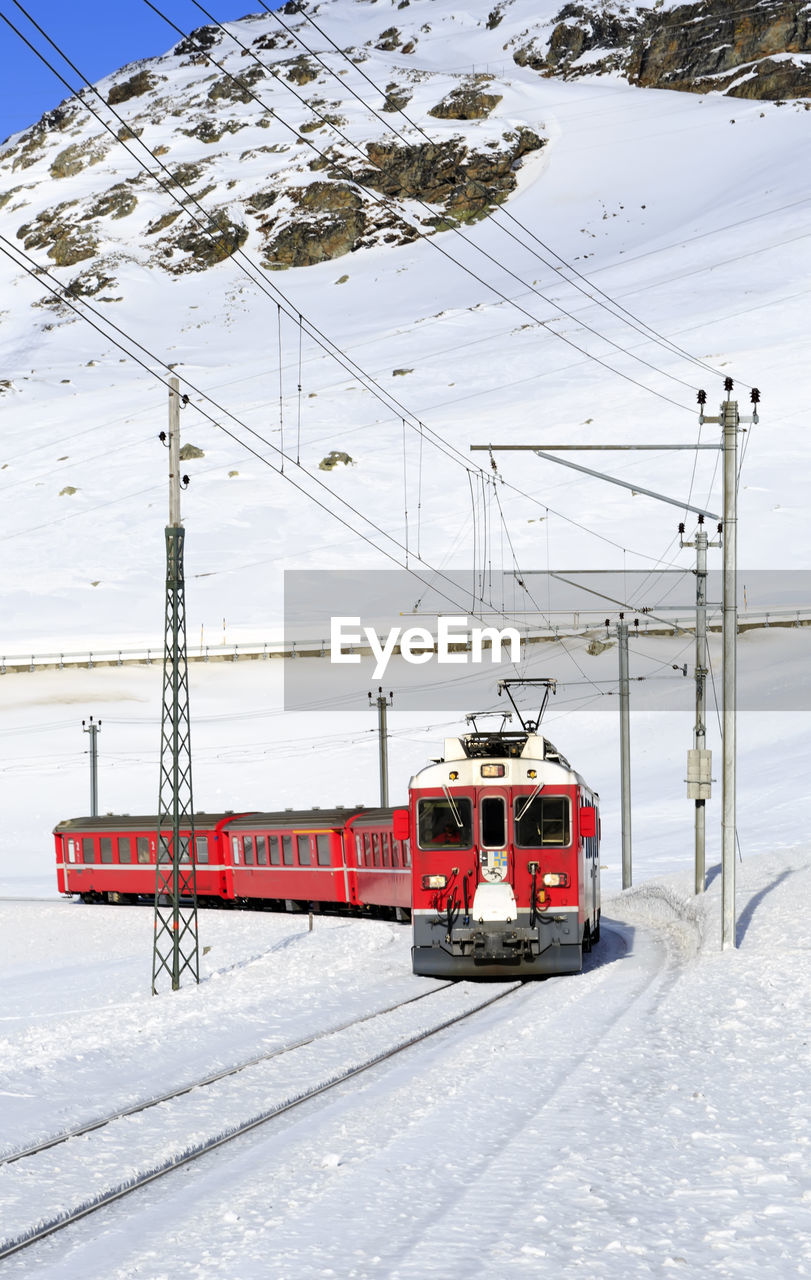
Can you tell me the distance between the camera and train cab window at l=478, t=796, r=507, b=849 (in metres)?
21.8

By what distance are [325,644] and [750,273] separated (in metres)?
103

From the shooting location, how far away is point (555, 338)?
16475cm

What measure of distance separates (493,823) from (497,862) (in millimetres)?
580

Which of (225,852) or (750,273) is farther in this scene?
(750,273)

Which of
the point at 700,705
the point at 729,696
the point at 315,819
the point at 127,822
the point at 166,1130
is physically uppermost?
the point at 729,696

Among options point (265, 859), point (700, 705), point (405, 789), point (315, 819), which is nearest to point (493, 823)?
point (700, 705)

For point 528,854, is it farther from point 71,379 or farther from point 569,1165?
point 71,379

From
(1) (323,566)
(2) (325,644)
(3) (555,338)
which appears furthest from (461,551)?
(3) (555,338)

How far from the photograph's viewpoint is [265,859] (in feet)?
141

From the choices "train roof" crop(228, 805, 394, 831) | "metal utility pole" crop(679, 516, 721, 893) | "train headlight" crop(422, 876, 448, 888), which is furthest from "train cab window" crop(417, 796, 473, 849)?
"train roof" crop(228, 805, 394, 831)

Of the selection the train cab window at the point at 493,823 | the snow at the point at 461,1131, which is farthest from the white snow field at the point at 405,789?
the train cab window at the point at 493,823

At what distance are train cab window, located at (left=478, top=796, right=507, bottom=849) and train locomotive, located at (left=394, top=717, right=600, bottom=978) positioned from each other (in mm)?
15

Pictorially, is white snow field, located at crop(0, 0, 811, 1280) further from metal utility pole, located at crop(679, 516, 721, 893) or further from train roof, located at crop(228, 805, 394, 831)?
train roof, located at crop(228, 805, 394, 831)

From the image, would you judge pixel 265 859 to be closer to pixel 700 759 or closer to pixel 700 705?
pixel 700 705
